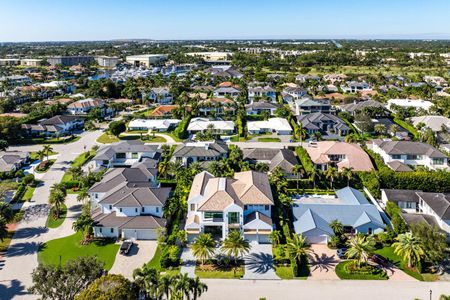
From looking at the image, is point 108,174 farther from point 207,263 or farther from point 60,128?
point 60,128

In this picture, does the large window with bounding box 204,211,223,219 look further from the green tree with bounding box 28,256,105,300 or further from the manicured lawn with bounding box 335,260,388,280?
the green tree with bounding box 28,256,105,300

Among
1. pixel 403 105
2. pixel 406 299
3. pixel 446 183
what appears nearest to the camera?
pixel 406 299

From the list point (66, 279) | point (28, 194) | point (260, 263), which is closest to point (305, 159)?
point (260, 263)

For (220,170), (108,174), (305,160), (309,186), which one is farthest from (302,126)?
(108,174)

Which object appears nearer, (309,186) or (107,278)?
(107,278)

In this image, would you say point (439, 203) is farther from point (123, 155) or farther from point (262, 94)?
point (262, 94)

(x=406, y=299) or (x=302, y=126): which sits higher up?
(x=302, y=126)

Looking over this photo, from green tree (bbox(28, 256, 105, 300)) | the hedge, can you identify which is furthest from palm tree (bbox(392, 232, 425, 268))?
green tree (bbox(28, 256, 105, 300))
